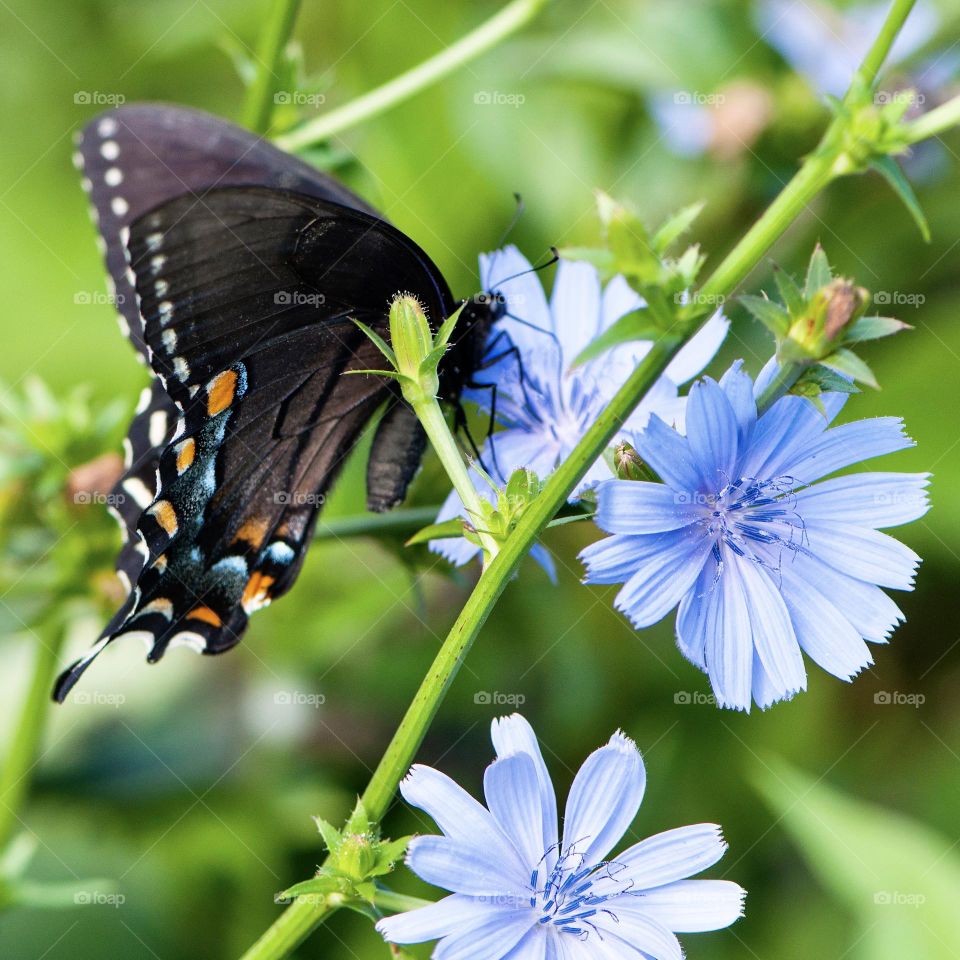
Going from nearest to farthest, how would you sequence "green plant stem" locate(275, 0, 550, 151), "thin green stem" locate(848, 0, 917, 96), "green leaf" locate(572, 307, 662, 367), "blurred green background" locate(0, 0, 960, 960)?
"green leaf" locate(572, 307, 662, 367)
"thin green stem" locate(848, 0, 917, 96)
"green plant stem" locate(275, 0, 550, 151)
"blurred green background" locate(0, 0, 960, 960)

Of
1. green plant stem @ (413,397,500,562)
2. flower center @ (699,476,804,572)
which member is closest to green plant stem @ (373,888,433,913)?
green plant stem @ (413,397,500,562)

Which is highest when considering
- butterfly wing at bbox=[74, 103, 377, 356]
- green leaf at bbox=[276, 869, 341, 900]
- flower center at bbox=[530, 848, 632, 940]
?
butterfly wing at bbox=[74, 103, 377, 356]

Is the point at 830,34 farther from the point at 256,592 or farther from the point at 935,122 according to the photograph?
the point at 256,592

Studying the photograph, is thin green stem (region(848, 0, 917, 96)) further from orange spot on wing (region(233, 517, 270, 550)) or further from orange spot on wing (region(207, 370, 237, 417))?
orange spot on wing (region(233, 517, 270, 550))

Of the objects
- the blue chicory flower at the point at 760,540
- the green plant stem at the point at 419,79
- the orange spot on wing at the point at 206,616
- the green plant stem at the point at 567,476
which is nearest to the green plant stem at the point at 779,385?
the blue chicory flower at the point at 760,540

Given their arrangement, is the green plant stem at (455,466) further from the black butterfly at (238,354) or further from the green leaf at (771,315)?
the black butterfly at (238,354)

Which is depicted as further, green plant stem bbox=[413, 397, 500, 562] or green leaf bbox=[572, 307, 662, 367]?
green plant stem bbox=[413, 397, 500, 562]

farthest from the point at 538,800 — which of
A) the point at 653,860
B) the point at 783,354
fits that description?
the point at 783,354
